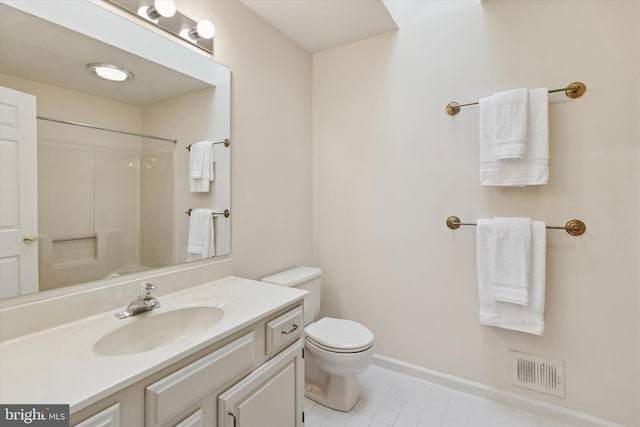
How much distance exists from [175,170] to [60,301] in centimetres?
67

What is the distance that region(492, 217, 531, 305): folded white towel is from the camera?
1555 mm

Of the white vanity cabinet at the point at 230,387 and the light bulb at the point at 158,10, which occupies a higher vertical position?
the light bulb at the point at 158,10

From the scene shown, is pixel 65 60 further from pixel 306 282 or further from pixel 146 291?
pixel 306 282

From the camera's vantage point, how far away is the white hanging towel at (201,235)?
4.82 feet

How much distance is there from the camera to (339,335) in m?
1.70

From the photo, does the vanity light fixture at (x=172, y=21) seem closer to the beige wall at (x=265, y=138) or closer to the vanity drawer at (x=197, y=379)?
the beige wall at (x=265, y=138)

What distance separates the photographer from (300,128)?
221 cm

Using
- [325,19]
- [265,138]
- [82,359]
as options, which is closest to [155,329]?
[82,359]

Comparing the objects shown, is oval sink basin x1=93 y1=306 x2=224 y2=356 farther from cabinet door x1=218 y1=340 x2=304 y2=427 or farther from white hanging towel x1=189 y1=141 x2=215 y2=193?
white hanging towel x1=189 y1=141 x2=215 y2=193

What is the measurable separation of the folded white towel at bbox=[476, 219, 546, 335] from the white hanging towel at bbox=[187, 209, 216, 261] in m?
1.49

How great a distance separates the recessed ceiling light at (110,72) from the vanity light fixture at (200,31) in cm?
35

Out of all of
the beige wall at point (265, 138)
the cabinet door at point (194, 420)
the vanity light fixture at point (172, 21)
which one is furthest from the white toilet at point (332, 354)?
the vanity light fixture at point (172, 21)

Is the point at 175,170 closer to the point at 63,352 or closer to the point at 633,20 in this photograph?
the point at 63,352

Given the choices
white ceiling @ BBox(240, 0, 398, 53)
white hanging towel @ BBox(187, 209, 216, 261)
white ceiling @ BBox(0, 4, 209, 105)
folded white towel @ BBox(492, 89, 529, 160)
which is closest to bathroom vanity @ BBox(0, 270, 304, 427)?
white hanging towel @ BBox(187, 209, 216, 261)
